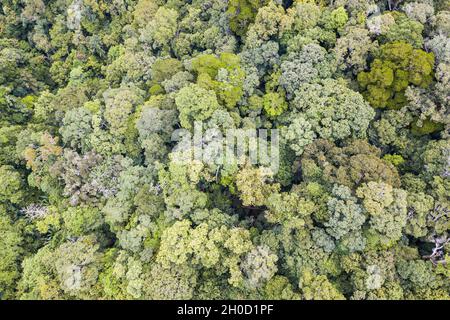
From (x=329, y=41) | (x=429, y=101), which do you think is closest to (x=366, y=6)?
(x=329, y=41)

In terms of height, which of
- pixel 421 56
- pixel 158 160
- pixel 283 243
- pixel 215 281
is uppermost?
pixel 421 56

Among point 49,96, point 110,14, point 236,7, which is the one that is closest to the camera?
point 236,7

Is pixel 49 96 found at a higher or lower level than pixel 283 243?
higher

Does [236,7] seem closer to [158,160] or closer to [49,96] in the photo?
[158,160]

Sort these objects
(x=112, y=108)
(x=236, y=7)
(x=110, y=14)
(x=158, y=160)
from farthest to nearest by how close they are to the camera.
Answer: (x=110, y=14) < (x=236, y=7) < (x=112, y=108) < (x=158, y=160)

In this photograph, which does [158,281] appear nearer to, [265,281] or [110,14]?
[265,281]

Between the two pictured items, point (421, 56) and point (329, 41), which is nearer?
point (421, 56)
